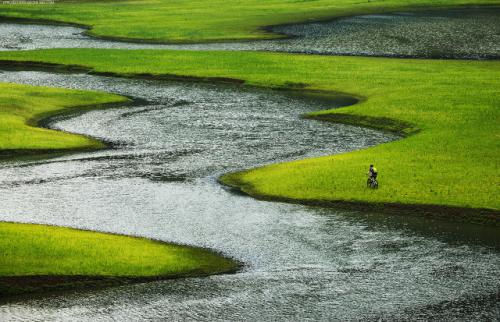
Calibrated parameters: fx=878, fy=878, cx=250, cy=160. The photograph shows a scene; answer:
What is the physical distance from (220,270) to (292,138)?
33.0 m

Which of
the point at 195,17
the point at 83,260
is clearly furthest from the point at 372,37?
the point at 83,260

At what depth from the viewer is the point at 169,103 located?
313 ft

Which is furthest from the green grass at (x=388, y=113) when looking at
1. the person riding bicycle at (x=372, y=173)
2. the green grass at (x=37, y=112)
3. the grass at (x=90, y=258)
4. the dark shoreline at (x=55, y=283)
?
the green grass at (x=37, y=112)

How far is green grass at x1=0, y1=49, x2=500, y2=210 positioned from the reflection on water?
337 centimetres

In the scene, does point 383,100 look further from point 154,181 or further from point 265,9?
point 265,9

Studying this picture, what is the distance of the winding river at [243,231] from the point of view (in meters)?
39.5

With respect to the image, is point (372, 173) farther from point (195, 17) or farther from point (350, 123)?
point (195, 17)

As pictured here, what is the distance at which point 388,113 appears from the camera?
275ft

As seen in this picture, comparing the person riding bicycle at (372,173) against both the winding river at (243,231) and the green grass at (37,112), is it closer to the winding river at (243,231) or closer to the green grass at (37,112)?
the winding river at (243,231)

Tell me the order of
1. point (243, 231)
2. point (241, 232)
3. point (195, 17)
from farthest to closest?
point (195, 17), point (243, 231), point (241, 232)

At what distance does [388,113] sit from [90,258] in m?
45.4

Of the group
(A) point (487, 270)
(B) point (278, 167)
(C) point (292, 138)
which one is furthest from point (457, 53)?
(A) point (487, 270)

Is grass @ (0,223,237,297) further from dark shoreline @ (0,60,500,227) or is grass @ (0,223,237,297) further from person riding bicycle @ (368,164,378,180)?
person riding bicycle @ (368,164,378,180)

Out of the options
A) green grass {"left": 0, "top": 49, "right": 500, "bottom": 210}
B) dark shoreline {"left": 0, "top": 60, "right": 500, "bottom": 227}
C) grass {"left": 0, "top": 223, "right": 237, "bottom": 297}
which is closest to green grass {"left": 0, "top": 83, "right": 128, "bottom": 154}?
dark shoreline {"left": 0, "top": 60, "right": 500, "bottom": 227}
